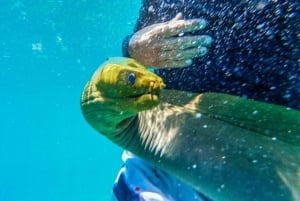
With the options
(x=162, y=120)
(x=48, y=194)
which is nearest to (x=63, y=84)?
(x=162, y=120)

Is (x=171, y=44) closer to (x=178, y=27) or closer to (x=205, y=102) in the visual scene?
(x=178, y=27)

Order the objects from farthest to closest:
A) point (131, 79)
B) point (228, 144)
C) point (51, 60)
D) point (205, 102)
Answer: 1. point (51, 60)
2. point (205, 102)
3. point (228, 144)
4. point (131, 79)

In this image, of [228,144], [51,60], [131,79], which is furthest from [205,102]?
[51,60]

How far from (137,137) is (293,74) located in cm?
79

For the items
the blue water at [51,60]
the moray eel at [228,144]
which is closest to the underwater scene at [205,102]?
the moray eel at [228,144]

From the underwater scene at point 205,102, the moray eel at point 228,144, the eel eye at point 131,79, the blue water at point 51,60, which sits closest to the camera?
the eel eye at point 131,79

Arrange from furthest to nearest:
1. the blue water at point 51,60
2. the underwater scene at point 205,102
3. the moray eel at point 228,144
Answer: the blue water at point 51,60, the moray eel at point 228,144, the underwater scene at point 205,102

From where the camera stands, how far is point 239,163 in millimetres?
1745

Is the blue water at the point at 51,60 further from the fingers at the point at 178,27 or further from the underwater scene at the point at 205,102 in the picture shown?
the fingers at the point at 178,27

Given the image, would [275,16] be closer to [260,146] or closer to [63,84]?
[260,146]

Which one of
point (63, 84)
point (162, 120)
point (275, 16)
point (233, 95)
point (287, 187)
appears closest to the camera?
point (275, 16)

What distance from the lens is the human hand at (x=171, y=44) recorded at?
1751mm

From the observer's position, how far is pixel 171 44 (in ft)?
6.08

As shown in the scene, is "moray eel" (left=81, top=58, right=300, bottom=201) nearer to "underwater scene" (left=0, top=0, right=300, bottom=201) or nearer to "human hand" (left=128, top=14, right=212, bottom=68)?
"underwater scene" (left=0, top=0, right=300, bottom=201)
